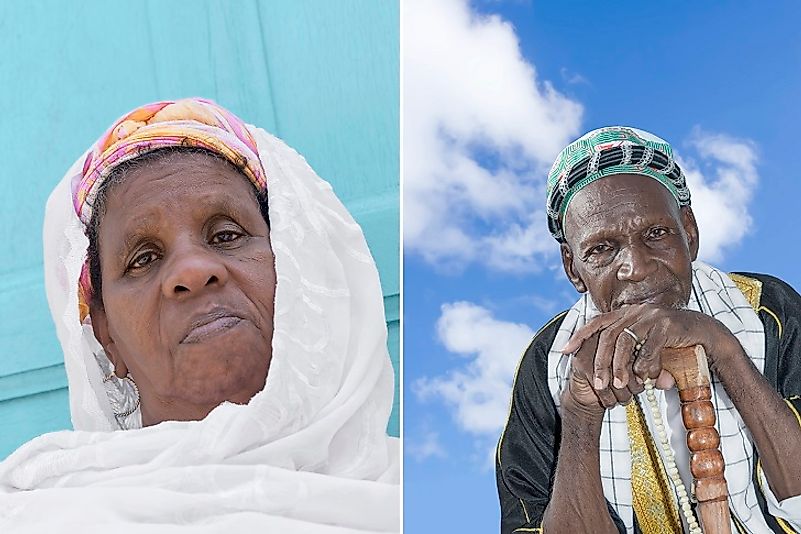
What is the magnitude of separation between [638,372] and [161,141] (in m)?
0.70

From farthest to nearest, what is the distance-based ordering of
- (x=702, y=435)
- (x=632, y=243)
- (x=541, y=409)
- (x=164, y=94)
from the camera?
(x=164, y=94) → (x=541, y=409) → (x=632, y=243) → (x=702, y=435)

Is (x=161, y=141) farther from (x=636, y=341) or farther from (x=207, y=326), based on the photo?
(x=636, y=341)

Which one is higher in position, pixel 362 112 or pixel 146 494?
pixel 362 112

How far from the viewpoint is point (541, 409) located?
136 centimetres

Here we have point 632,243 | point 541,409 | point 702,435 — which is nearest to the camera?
point 702,435

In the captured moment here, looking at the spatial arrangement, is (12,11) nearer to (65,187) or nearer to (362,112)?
(65,187)

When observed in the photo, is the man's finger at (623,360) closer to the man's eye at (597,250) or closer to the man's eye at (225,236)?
the man's eye at (597,250)

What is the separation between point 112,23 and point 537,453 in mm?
1000

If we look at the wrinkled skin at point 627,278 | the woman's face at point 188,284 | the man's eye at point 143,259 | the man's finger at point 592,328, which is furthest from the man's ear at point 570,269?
the man's eye at point 143,259

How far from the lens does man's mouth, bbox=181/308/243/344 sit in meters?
1.23

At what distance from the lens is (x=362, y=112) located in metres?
1.57

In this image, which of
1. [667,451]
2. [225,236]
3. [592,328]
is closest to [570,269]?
[592,328]

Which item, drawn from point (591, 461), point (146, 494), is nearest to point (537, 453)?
point (591, 461)

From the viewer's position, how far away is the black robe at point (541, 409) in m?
1.25
